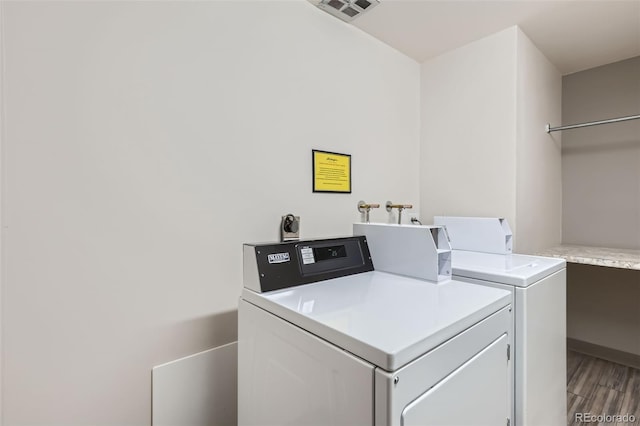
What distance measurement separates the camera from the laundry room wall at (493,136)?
2.01 m

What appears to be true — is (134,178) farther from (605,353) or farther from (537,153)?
(605,353)

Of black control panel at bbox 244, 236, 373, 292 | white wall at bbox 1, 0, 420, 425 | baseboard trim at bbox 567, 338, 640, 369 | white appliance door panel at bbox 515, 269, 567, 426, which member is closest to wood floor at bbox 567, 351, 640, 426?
baseboard trim at bbox 567, 338, 640, 369

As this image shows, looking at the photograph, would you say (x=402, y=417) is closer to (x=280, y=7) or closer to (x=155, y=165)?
(x=155, y=165)

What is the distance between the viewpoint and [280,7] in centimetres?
159

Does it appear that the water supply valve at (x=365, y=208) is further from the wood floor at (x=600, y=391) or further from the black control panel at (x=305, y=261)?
the wood floor at (x=600, y=391)

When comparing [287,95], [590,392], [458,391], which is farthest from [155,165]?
[590,392]

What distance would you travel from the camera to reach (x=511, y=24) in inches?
77.2

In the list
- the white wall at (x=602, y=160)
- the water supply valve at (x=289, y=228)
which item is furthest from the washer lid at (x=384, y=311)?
the white wall at (x=602, y=160)

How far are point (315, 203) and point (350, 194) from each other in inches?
11.2

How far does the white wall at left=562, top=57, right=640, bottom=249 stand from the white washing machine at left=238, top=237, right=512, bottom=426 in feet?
7.04

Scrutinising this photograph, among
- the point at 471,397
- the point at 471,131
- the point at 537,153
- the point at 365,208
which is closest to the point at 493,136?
the point at 471,131

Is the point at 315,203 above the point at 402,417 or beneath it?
above

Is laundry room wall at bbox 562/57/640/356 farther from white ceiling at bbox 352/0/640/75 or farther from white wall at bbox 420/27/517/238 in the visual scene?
white wall at bbox 420/27/517/238

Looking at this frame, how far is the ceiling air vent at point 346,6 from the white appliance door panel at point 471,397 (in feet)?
5.70
